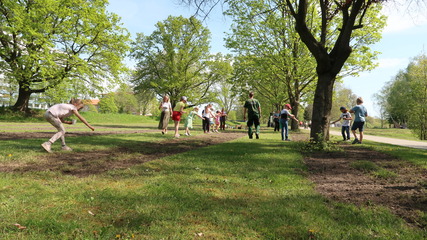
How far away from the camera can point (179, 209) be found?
3.34m

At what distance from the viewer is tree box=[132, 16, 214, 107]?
30.9 m

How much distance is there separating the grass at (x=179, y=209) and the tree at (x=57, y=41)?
2211 cm

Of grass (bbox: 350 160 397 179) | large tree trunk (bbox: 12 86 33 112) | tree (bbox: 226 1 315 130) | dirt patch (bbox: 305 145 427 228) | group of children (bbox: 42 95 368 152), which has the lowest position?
dirt patch (bbox: 305 145 427 228)

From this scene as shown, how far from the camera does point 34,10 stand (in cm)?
2297

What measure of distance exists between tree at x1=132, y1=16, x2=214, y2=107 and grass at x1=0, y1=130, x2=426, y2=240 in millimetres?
25305

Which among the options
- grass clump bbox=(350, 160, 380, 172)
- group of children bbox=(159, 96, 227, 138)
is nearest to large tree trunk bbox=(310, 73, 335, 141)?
grass clump bbox=(350, 160, 380, 172)

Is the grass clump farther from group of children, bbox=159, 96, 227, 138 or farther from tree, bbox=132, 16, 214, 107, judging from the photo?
tree, bbox=132, 16, 214, 107

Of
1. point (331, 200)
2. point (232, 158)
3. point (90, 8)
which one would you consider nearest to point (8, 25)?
point (90, 8)

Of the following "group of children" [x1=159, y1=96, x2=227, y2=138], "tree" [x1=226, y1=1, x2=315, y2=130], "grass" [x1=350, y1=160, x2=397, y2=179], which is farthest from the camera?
"tree" [x1=226, y1=1, x2=315, y2=130]

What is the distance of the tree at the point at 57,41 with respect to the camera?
22.7 meters

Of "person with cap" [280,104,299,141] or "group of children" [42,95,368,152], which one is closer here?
"group of children" [42,95,368,152]

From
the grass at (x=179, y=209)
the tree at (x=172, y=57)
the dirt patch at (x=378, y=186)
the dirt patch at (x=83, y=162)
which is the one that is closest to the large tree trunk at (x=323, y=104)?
the dirt patch at (x=378, y=186)

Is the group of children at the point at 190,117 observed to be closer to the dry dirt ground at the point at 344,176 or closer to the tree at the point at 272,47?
the dry dirt ground at the point at 344,176

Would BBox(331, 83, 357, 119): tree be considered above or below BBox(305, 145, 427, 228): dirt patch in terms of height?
above
